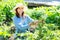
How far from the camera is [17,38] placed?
16.1ft

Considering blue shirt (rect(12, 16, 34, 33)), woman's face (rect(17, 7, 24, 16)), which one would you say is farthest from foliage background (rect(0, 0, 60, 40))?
woman's face (rect(17, 7, 24, 16))

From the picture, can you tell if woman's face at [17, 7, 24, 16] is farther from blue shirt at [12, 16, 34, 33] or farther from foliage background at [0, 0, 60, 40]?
foliage background at [0, 0, 60, 40]

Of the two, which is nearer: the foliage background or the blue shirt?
the foliage background

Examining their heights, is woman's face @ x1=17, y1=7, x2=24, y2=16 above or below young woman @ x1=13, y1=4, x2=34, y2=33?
above

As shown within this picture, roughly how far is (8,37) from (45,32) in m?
1.14

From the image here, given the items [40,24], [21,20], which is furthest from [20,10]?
[40,24]

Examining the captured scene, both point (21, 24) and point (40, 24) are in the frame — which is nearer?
point (40, 24)

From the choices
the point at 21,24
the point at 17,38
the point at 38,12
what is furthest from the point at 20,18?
the point at 38,12

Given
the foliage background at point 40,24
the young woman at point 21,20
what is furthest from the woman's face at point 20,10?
the foliage background at point 40,24

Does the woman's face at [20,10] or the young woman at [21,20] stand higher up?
the woman's face at [20,10]

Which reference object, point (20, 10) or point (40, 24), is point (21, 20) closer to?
point (20, 10)

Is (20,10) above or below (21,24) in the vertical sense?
above

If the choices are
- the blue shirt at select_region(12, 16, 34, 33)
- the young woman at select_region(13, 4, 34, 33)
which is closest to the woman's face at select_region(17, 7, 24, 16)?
the young woman at select_region(13, 4, 34, 33)

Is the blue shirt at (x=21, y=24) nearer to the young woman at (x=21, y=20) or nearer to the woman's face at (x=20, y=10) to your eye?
the young woman at (x=21, y=20)
